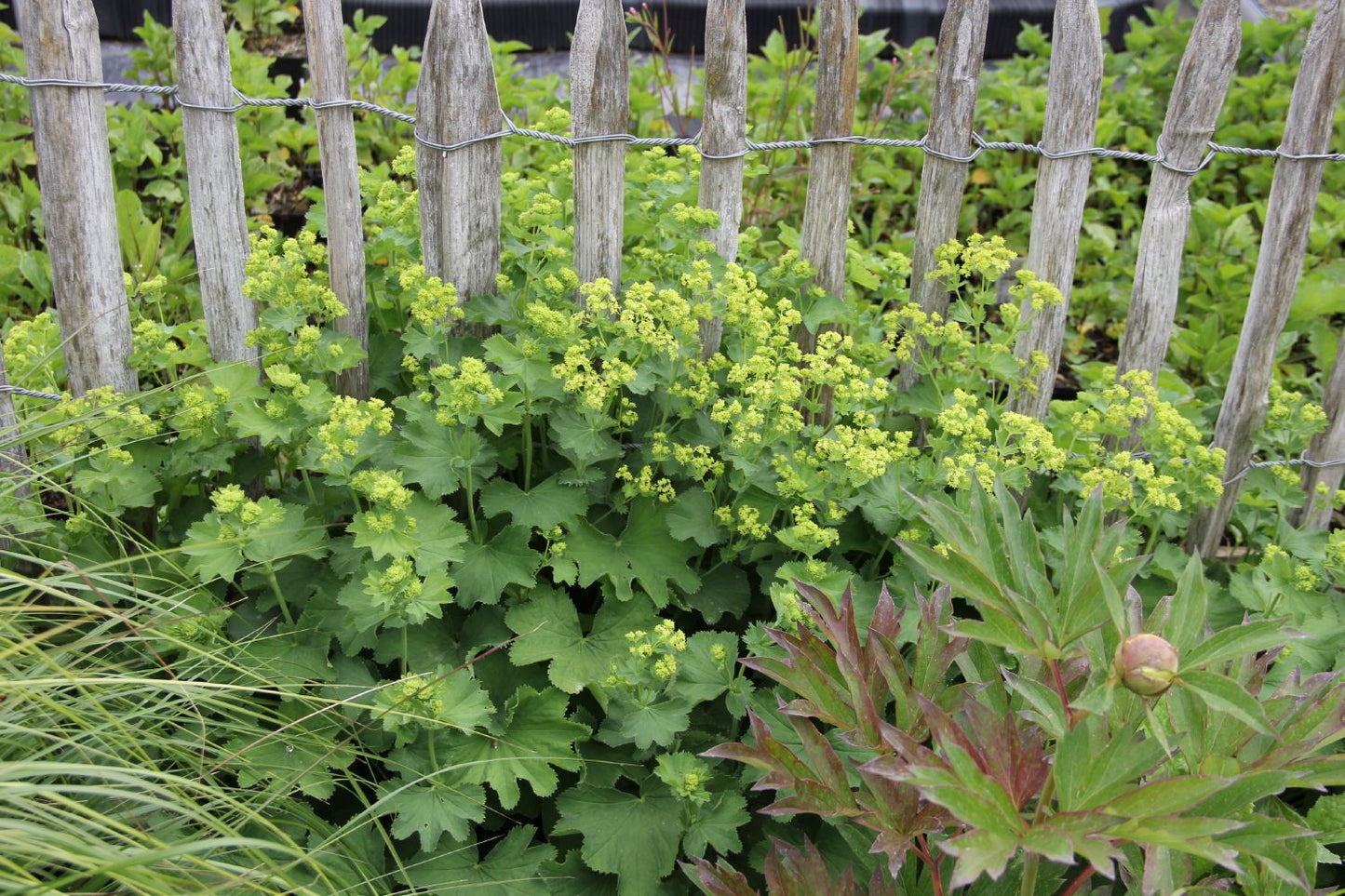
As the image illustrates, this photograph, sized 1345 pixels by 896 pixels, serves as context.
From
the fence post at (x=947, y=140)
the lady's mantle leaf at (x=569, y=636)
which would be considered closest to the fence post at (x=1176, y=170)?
the fence post at (x=947, y=140)

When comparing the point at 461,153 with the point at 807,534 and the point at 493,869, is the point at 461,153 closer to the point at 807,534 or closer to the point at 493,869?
the point at 807,534

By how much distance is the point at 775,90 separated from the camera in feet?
15.6

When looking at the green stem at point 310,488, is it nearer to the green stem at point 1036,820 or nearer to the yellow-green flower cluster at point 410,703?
the yellow-green flower cluster at point 410,703

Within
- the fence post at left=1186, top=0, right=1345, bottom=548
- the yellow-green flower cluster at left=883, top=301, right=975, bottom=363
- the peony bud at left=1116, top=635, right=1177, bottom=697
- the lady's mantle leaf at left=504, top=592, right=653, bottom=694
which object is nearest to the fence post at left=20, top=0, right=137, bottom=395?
the lady's mantle leaf at left=504, top=592, right=653, bottom=694

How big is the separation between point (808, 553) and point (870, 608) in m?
0.22

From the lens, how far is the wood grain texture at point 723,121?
9.40ft

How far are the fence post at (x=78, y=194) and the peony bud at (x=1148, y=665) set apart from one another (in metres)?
2.24

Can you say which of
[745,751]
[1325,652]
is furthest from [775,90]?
[745,751]

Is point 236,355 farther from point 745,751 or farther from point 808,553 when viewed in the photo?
point 745,751

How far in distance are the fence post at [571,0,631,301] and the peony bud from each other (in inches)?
72.9

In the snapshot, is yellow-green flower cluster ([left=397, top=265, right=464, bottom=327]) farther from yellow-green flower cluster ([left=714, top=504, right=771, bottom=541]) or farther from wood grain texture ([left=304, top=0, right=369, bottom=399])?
yellow-green flower cluster ([left=714, top=504, right=771, bottom=541])

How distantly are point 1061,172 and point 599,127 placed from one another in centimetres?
120

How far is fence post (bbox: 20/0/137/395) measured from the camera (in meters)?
2.54

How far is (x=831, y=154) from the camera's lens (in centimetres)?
307
